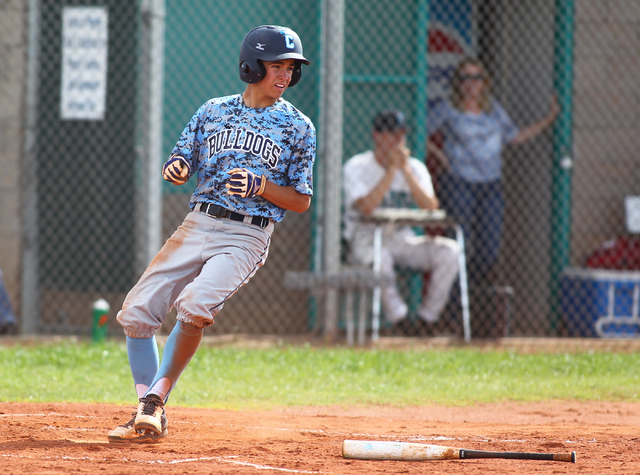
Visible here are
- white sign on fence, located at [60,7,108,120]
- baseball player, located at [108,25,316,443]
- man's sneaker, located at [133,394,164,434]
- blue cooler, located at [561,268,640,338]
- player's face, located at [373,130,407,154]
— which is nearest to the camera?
man's sneaker, located at [133,394,164,434]

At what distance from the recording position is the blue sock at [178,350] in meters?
3.67

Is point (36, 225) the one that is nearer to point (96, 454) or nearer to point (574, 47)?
point (96, 454)

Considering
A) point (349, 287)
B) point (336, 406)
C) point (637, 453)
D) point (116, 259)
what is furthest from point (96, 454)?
point (116, 259)

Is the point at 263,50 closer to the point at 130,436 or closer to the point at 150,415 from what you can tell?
the point at 150,415

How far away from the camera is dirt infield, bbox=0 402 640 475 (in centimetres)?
317

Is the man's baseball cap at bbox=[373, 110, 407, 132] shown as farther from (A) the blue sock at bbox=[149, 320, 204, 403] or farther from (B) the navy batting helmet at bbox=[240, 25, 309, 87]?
(A) the blue sock at bbox=[149, 320, 204, 403]

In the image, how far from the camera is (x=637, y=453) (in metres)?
3.52

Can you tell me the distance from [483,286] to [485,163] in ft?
3.69

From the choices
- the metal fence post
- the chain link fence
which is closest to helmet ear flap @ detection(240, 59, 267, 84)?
the chain link fence

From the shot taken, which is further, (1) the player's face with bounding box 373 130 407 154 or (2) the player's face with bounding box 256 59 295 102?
(1) the player's face with bounding box 373 130 407 154

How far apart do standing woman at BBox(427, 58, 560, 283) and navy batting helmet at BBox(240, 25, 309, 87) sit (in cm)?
401

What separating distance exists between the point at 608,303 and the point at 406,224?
195cm

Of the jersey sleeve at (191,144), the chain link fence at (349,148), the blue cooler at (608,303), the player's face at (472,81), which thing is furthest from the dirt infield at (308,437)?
the player's face at (472,81)

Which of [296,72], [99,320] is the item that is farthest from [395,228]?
[296,72]
